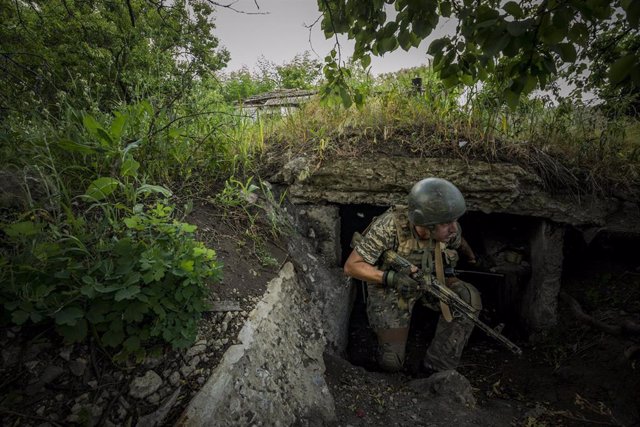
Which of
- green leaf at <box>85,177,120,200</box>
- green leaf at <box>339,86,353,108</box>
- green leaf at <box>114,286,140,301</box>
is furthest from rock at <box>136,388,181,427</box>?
green leaf at <box>339,86,353,108</box>

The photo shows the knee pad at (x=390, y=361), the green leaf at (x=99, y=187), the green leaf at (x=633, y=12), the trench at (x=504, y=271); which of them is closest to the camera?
the green leaf at (x=633, y=12)

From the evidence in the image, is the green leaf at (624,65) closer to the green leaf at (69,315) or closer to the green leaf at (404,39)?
the green leaf at (404,39)

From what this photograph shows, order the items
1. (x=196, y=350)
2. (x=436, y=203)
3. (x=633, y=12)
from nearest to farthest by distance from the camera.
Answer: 1. (x=633, y=12)
2. (x=196, y=350)
3. (x=436, y=203)

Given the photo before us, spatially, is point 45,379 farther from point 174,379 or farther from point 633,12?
point 633,12

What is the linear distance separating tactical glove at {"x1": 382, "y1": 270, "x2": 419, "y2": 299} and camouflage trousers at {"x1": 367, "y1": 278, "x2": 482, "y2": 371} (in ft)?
1.13

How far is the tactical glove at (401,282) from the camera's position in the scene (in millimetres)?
2832

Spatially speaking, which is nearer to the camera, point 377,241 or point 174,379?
point 174,379

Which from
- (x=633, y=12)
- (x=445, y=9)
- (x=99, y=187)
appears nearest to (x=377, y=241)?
(x=445, y=9)

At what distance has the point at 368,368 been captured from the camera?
332 cm

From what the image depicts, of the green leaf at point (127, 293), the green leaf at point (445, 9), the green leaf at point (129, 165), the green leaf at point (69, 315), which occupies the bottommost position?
the green leaf at point (69, 315)

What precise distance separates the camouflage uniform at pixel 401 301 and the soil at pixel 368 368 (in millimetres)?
254

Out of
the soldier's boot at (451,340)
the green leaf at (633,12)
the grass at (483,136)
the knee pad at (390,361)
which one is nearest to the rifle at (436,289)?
the soldier's boot at (451,340)

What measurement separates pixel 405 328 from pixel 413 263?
0.68 m

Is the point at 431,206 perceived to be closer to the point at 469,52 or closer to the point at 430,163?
the point at 430,163
